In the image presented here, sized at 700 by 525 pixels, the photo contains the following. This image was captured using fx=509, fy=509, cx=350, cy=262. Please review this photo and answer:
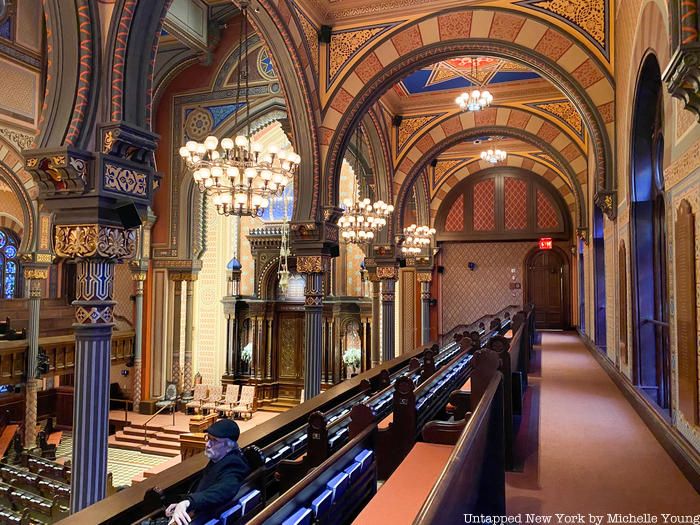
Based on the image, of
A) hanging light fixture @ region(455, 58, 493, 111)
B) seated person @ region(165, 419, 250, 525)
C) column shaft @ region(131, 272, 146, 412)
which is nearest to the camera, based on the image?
seated person @ region(165, 419, 250, 525)

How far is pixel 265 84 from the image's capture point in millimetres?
11719

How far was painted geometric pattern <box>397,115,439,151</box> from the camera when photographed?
37.7ft

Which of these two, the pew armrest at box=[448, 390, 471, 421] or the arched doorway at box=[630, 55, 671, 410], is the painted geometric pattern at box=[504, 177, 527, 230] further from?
the pew armrest at box=[448, 390, 471, 421]

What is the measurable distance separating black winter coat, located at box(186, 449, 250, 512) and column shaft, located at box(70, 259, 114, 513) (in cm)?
200

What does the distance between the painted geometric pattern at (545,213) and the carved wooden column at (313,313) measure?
408 inches

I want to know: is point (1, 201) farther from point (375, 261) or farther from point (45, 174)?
point (45, 174)

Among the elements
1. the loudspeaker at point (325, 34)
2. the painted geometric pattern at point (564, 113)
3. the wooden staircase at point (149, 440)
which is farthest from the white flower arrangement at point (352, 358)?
the loudspeaker at point (325, 34)

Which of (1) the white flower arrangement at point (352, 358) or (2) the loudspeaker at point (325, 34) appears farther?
(1) the white flower arrangement at point (352, 358)

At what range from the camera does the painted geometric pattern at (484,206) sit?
1647 cm

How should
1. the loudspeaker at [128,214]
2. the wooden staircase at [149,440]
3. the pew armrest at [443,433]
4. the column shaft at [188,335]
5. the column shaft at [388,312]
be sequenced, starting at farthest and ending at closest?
the column shaft at [188,335]
the column shaft at [388,312]
the wooden staircase at [149,440]
the loudspeaker at [128,214]
the pew armrest at [443,433]

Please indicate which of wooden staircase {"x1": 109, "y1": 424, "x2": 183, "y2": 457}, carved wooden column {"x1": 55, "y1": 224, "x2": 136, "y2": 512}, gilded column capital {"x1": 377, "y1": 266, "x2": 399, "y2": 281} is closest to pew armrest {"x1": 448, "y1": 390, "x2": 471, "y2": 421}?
carved wooden column {"x1": 55, "y1": 224, "x2": 136, "y2": 512}

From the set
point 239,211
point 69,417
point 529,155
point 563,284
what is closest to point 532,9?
point 239,211

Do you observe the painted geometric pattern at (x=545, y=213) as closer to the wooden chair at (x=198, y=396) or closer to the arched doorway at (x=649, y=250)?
the wooden chair at (x=198, y=396)

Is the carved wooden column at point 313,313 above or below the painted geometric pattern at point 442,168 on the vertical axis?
below
